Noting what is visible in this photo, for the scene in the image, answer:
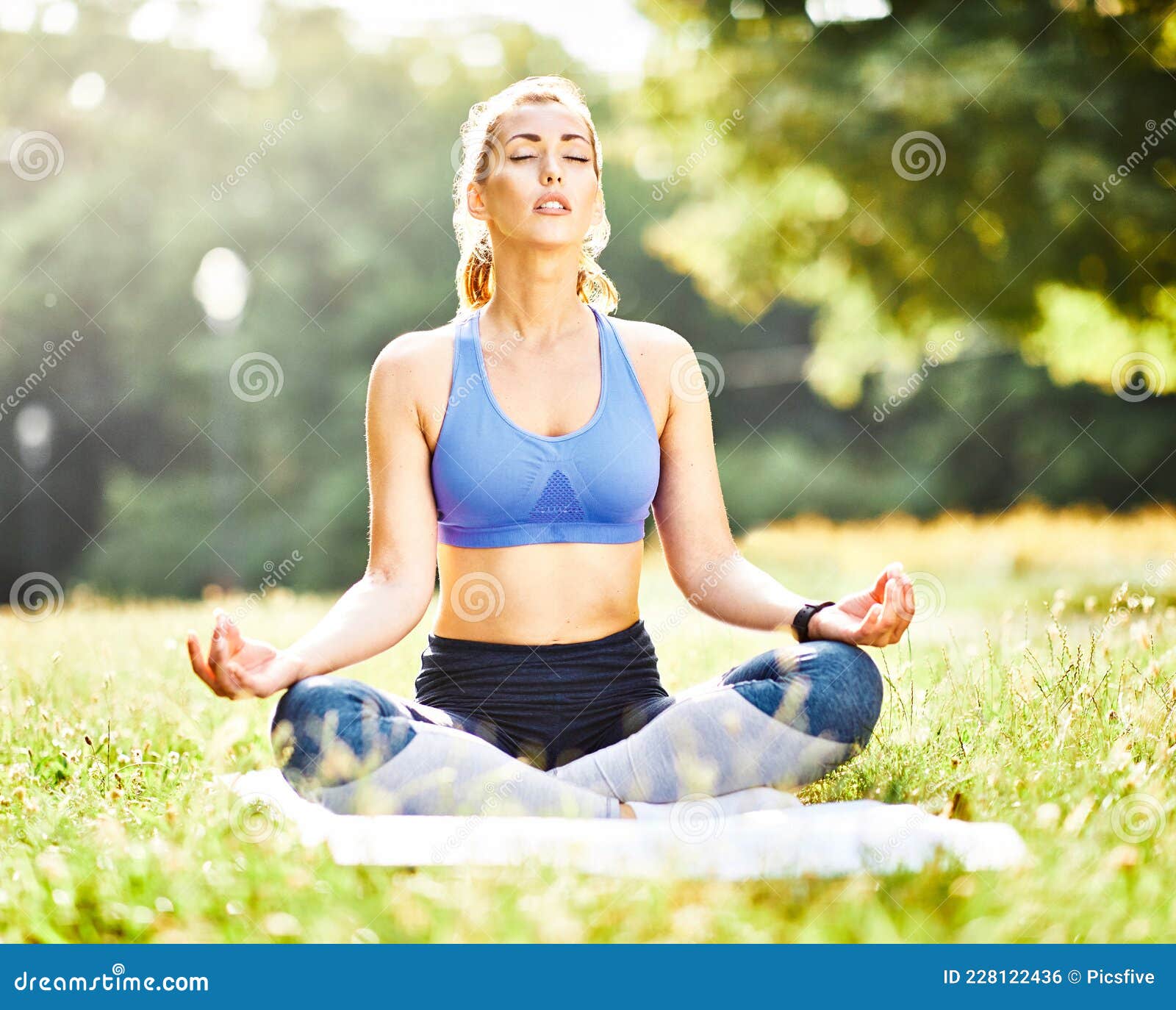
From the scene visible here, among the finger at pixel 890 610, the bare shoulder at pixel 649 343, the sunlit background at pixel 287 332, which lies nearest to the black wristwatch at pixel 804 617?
the finger at pixel 890 610

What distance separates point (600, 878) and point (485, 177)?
187cm

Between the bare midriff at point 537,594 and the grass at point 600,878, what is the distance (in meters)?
0.66

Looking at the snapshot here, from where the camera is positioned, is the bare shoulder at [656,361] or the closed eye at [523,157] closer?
the closed eye at [523,157]

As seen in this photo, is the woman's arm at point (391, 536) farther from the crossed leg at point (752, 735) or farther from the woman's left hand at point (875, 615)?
the woman's left hand at point (875, 615)

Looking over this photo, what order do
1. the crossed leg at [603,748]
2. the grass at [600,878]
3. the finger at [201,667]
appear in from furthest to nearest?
the crossed leg at [603,748], the finger at [201,667], the grass at [600,878]

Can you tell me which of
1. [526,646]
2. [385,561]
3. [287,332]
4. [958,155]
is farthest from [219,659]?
[287,332]

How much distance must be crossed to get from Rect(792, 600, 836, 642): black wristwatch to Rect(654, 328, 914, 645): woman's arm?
0.7 inches

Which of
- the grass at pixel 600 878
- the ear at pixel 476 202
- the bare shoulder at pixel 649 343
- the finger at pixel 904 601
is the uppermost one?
the ear at pixel 476 202

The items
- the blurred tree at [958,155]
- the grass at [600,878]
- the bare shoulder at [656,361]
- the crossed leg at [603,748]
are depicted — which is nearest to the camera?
the grass at [600,878]

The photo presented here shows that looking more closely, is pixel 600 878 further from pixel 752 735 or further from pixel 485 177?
pixel 485 177

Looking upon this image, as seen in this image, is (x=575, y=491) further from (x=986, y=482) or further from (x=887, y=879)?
(x=986, y=482)

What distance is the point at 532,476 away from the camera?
3.12 m

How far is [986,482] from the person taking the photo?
20766 millimetres

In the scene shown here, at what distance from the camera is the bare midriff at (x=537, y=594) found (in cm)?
312
